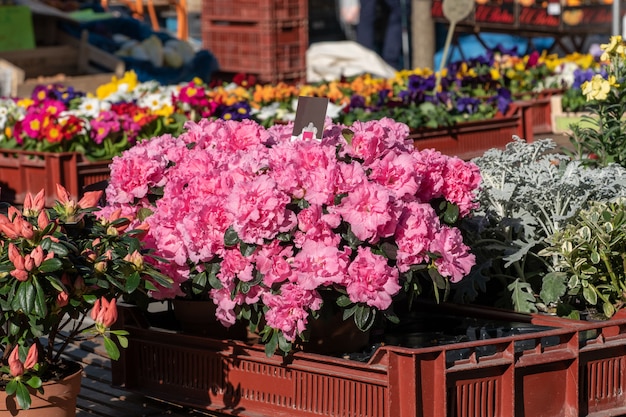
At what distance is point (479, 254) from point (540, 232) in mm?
267

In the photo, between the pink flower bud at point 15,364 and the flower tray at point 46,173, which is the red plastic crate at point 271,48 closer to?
the flower tray at point 46,173

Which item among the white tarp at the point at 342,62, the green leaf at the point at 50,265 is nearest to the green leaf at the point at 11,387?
the green leaf at the point at 50,265

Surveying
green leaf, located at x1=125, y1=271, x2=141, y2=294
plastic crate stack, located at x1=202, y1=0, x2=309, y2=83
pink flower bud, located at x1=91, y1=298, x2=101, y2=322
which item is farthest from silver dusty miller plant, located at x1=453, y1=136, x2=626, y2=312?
plastic crate stack, located at x1=202, y1=0, x2=309, y2=83

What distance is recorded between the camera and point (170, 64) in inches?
551

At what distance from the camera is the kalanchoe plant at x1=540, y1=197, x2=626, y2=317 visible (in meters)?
4.30

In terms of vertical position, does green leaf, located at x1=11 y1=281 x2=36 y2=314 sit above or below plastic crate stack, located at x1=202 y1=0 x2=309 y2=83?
below

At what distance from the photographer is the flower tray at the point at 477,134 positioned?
26.5 feet

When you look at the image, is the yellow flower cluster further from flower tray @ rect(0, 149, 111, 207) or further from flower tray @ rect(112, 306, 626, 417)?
flower tray @ rect(112, 306, 626, 417)

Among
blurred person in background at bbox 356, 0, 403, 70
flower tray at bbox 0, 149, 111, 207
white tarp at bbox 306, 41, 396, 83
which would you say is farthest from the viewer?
blurred person in background at bbox 356, 0, 403, 70

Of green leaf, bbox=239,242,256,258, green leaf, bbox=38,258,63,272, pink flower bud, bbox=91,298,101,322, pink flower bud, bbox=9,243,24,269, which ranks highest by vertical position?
pink flower bud, bbox=9,243,24,269

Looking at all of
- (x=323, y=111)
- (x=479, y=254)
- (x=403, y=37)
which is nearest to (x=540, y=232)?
(x=479, y=254)

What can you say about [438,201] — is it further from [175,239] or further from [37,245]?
[37,245]

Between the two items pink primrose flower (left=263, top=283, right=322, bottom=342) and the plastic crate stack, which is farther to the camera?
the plastic crate stack

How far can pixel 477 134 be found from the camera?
325 inches
